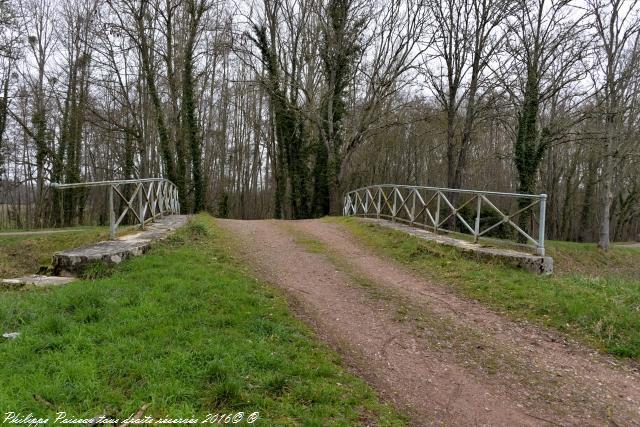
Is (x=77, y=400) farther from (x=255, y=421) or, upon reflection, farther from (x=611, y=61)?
(x=611, y=61)

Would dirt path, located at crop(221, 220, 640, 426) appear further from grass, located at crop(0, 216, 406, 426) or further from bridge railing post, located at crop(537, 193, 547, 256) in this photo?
bridge railing post, located at crop(537, 193, 547, 256)

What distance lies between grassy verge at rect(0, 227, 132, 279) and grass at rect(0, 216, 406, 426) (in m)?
6.04

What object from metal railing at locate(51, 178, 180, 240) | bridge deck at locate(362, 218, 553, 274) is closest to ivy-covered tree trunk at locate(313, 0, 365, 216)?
metal railing at locate(51, 178, 180, 240)

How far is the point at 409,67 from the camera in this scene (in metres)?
17.5

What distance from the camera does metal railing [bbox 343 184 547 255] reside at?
6.95 metres

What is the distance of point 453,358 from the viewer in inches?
153

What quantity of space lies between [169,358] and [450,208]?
261 inches

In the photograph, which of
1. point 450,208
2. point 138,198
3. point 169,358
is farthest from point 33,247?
point 450,208

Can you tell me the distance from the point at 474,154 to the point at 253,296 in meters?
28.0

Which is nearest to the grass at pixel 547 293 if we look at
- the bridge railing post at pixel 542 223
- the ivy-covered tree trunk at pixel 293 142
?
the bridge railing post at pixel 542 223

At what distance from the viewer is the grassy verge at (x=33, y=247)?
9.62 metres

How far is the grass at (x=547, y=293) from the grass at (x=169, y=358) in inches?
107

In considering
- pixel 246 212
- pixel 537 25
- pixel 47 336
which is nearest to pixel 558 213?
pixel 537 25

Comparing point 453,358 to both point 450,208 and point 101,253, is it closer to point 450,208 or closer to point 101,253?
point 101,253
